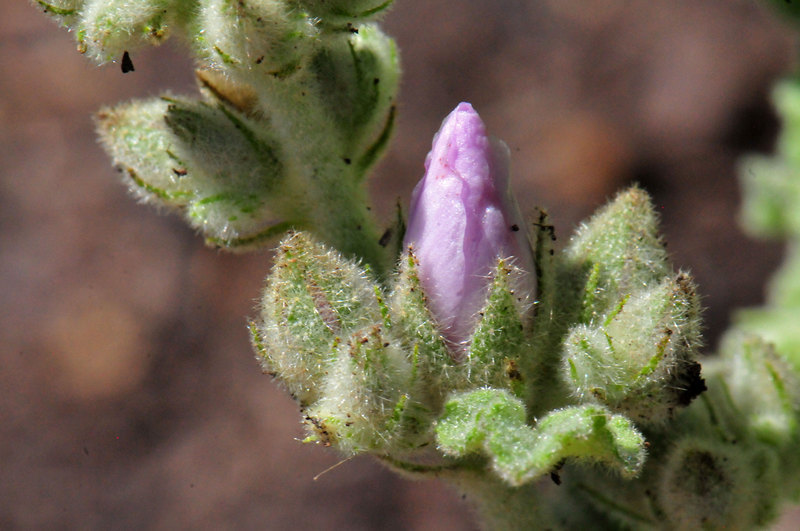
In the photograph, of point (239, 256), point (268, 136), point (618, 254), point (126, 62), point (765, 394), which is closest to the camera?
point (126, 62)

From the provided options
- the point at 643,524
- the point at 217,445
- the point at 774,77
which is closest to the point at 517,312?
the point at 643,524

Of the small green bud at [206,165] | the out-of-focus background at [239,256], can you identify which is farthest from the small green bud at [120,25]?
the out-of-focus background at [239,256]

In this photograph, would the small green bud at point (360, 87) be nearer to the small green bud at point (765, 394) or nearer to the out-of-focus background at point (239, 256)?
the small green bud at point (765, 394)

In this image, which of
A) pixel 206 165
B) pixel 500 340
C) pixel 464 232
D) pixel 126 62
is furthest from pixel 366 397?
pixel 126 62

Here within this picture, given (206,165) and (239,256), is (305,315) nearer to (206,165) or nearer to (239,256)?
(206,165)

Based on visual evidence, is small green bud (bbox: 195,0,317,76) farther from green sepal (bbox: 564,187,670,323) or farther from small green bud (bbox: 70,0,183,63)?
green sepal (bbox: 564,187,670,323)

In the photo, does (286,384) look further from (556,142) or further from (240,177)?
(556,142)
